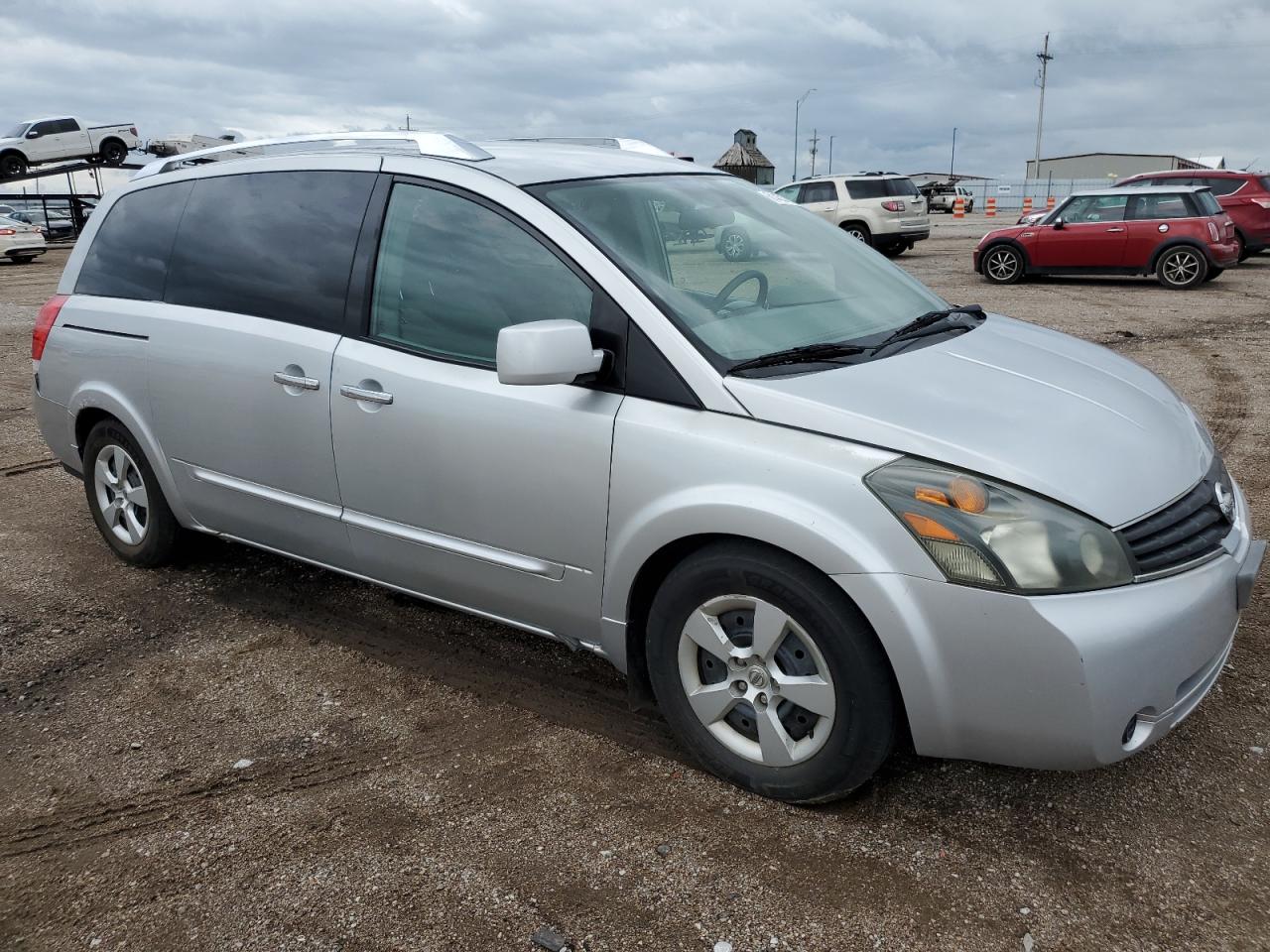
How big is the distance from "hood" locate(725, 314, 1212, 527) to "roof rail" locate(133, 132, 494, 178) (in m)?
1.39

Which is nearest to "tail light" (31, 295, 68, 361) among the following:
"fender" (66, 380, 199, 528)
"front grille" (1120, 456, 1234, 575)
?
"fender" (66, 380, 199, 528)

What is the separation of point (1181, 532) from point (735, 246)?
1685mm

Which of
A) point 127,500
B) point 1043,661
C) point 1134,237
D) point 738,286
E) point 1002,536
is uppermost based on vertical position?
point 738,286

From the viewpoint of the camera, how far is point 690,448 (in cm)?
272

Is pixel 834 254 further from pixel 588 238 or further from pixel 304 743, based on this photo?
pixel 304 743

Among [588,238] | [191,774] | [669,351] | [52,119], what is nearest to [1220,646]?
[669,351]

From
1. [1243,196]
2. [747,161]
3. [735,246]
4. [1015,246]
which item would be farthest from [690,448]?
[747,161]

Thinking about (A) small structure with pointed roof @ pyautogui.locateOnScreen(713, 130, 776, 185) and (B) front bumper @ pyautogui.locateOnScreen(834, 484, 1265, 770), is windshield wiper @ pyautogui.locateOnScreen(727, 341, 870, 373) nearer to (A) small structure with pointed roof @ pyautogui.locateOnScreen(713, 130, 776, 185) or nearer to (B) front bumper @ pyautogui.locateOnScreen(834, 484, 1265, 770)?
(B) front bumper @ pyautogui.locateOnScreen(834, 484, 1265, 770)

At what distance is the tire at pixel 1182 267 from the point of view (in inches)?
584

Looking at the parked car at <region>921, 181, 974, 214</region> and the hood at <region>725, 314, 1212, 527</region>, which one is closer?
the hood at <region>725, 314, 1212, 527</region>

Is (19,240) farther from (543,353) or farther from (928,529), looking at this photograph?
(928,529)

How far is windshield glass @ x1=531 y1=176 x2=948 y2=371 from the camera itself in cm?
300

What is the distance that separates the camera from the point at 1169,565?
2496 mm

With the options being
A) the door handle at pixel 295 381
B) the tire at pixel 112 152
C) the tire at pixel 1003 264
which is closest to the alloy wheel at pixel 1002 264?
the tire at pixel 1003 264
